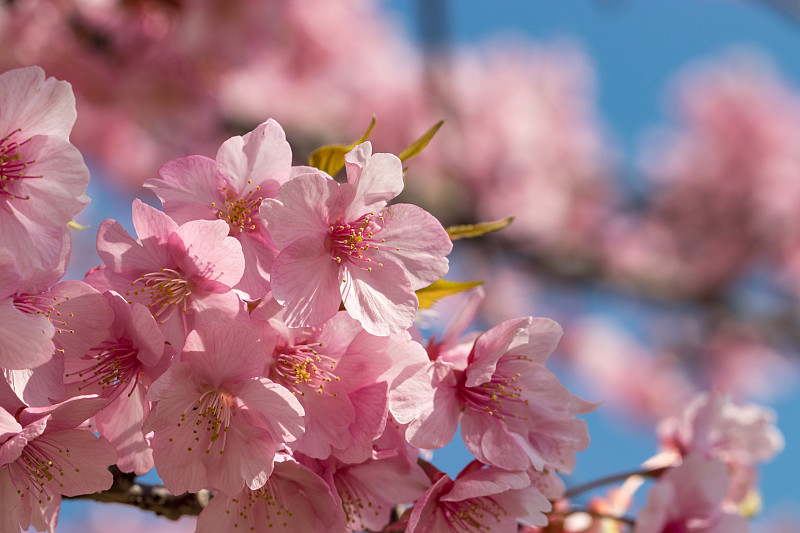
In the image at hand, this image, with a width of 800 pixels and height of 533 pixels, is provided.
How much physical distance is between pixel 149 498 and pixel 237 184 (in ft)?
1.38

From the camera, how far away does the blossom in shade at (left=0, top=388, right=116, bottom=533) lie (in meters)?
0.78

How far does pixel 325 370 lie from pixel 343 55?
5.41 m

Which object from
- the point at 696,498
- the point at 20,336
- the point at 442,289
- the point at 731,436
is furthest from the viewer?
the point at 731,436

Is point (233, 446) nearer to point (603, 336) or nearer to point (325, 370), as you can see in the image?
point (325, 370)

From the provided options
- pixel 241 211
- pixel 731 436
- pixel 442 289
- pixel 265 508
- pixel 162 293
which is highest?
pixel 731 436

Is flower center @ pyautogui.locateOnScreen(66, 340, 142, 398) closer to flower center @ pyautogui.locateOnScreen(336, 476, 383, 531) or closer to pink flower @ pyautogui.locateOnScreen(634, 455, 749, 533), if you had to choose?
flower center @ pyautogui.locateOnScreen(336, 476, 383, 531)

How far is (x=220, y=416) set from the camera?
81 cm

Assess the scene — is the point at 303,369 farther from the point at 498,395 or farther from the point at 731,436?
the point at 731,436

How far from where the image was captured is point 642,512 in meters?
1.12

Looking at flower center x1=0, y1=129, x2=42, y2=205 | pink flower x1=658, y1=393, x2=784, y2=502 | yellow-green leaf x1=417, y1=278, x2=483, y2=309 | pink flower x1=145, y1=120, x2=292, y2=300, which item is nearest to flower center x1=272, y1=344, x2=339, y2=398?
pink flower x1=145, y1=120, x2=292, y2=300

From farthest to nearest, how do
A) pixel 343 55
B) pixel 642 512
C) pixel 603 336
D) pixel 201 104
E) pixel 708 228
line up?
1. pixel 603 336
2. pixel 708 228
3. pixel 343 55
4. pixel 201 104
5. pixel 642 512

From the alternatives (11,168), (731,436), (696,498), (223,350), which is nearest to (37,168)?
(11,168)

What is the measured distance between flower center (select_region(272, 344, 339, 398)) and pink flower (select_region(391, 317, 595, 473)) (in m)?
0.12

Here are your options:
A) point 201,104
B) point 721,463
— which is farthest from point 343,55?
point 721,463
